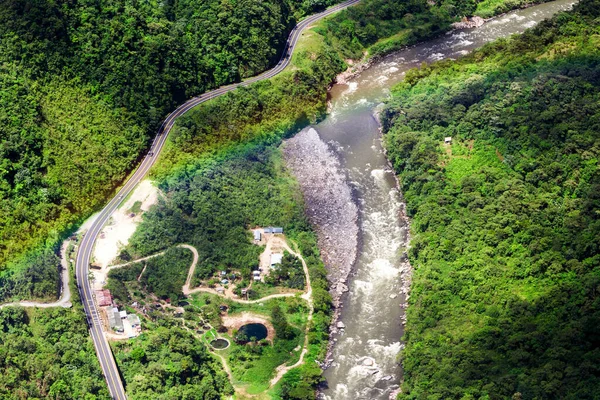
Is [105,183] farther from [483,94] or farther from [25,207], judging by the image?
[483,94]

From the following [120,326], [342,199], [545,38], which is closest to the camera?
[120,326]

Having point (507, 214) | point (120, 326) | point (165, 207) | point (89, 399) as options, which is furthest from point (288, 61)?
point (89, 399)

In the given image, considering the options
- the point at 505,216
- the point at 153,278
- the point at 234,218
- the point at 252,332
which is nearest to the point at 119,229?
the point at 153,278

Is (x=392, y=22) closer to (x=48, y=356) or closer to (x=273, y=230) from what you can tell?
(x=273, y=230)

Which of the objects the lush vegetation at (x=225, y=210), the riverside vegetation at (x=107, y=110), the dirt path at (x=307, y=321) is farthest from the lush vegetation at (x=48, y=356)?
the dirt path at (x=307, y=321)

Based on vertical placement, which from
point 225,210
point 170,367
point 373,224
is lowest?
point 373,224

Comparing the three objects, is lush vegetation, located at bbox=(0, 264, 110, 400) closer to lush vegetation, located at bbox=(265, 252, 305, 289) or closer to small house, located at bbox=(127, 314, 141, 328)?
small house, located at bbox=(127, 314, 141, 328)
